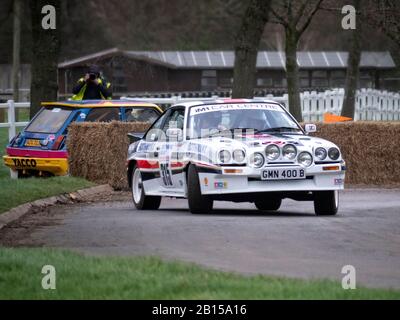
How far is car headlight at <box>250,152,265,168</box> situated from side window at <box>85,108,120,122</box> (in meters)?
8.60

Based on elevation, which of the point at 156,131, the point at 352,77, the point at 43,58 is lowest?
the point at 352,77

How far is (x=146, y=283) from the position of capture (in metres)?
9.29

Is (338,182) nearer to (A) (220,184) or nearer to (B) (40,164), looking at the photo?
(A) (220,184)

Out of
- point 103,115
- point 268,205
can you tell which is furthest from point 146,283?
point 103,115

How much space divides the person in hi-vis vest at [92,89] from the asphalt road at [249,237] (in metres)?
8.12

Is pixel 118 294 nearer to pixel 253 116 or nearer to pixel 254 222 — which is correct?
pixel 254 222

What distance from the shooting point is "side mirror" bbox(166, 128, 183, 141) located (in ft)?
55.4

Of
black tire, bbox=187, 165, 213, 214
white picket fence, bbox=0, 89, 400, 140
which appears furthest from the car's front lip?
white picket fence, bbox=0, 89, 400, 140

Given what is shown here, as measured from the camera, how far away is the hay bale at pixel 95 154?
22.4m

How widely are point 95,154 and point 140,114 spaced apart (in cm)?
180

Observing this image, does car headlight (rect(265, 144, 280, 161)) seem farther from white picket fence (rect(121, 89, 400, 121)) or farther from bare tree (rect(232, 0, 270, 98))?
white picket fence (rect(121, 89, 400, 121))
